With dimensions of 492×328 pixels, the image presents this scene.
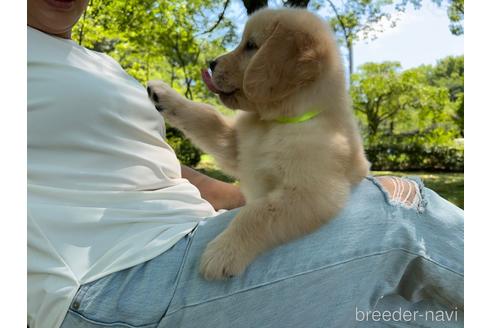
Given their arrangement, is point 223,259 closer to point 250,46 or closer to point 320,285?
point 320,285

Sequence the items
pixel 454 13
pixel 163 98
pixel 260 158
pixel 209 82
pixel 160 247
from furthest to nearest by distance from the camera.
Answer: pixel 454 13 → pixel 163 98 → pixel 209 82 → pixel 260 158 → pixel 160 247

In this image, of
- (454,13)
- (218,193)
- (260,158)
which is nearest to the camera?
(260,158)

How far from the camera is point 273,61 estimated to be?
6.22 ft

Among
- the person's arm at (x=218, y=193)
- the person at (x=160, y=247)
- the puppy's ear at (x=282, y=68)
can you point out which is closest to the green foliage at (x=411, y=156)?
the person's arm at (x=218, y=193)

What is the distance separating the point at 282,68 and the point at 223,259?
85cm

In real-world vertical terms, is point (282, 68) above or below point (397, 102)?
above

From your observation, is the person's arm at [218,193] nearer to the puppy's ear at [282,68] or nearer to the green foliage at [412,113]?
the puppy's ear at [282,68]

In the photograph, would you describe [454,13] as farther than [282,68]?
Yes

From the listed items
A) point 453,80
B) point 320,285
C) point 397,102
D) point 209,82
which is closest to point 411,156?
point 453,80

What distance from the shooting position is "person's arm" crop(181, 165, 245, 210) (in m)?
2.33

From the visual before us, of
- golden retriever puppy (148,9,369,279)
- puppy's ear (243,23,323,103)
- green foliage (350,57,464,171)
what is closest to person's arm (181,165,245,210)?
golden retriever puppy (148,9,369,279)

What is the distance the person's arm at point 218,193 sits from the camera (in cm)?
233

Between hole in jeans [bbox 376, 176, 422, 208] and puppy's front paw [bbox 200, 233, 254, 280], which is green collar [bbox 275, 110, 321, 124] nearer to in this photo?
hole in jeans [bbox 376, 176, 422, 208]

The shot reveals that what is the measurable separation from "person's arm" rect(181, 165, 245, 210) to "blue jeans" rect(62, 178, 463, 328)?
0.77 meters
